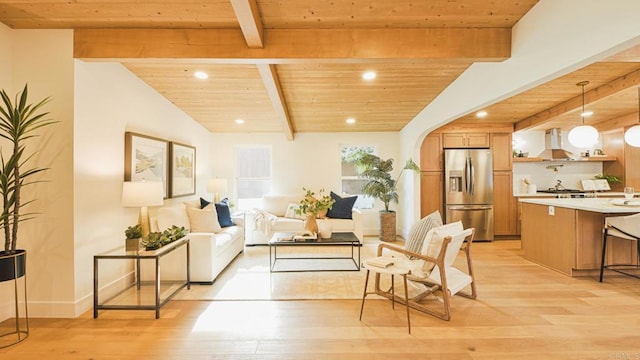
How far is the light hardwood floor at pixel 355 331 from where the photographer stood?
211 cm

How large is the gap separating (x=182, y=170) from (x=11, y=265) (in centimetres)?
269

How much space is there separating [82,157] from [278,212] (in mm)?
3546

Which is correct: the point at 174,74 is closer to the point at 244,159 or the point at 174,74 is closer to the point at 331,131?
the point at 244,159

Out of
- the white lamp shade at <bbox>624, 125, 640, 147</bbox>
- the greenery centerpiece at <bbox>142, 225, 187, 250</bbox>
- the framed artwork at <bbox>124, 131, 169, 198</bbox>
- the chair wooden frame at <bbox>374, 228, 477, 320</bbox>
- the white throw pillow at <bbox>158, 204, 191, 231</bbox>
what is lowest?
the chair wooden frame at <bbox>374, 228, 477, 320</bbox>

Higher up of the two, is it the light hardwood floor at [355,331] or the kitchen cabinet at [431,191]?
the kitchen cabinet at [431,191]

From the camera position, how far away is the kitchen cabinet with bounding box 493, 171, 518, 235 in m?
5.79

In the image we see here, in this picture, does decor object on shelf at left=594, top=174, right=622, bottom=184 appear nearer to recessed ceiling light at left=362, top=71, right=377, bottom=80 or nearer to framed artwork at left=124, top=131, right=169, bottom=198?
recessed ceiling light at left=362, top=71, right=377, bottom=80

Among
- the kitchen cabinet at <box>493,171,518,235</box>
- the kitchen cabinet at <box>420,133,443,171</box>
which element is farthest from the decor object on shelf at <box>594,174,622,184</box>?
the kitchen cabinet at <box>420,133,443,171</box>

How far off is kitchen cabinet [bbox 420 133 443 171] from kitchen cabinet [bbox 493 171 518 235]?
1151 mm

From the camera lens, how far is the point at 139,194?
3008mm

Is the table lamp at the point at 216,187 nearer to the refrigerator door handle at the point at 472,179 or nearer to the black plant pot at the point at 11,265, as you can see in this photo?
the black plant pot at the point at 11,265

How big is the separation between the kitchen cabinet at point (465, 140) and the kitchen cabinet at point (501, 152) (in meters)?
0.16

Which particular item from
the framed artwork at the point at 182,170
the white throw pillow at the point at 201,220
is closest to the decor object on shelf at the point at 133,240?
the white throw pillow at the point at 201,220

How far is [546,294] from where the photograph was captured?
311cm
